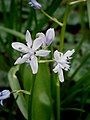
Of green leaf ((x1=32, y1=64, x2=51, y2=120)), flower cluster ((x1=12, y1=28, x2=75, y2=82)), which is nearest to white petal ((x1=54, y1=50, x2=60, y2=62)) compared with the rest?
flower cluster ((x1=12, y1=28, x2=75, y2=82))

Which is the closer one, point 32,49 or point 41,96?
point 32,49

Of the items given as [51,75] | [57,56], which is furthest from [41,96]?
[57,56]

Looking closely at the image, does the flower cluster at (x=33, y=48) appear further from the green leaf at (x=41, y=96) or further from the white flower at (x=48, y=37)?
the green leaf at (x=41, y=96)

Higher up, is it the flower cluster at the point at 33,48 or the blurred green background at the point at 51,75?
the flower cluster at the point at 33,48

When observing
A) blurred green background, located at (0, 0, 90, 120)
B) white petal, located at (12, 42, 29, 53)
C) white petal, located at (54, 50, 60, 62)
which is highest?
white petal, located at (12, 42, 29, 53)

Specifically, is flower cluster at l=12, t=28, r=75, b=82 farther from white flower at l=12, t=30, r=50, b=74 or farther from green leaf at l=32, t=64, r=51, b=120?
green leaf at l=32, t=64, r=51, b=120

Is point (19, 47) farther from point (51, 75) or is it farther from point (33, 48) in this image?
point (51, 75)

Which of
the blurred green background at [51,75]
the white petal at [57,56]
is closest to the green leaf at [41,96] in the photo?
the blurred green background at [51,75]

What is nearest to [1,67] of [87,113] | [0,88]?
[0,88]

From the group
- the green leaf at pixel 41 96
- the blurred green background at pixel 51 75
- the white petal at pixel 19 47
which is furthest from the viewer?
the blurred green background at pixel 51 75
